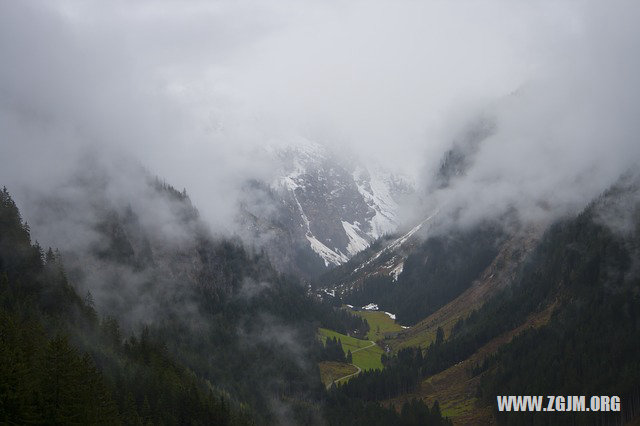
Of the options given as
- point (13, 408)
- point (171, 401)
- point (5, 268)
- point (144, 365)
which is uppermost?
point (5, 268)

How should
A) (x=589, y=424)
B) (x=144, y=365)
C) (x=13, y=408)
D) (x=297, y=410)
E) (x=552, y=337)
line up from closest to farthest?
(x=13, y=408) → (x=144, y=365) → (x=589, y=424) → (x=297, y=410) → (x=552, y=337)

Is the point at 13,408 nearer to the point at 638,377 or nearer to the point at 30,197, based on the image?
the point at 638,377

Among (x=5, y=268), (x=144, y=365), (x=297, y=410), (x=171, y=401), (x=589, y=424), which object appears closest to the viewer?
(x=171, y=401)

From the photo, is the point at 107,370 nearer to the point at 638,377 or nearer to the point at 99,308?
the point at 99,308

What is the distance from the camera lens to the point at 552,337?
194 m

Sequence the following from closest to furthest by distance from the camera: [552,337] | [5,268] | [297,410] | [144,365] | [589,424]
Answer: [144,365] < [5,268] < [589,424] < [297,410] < [552,337]

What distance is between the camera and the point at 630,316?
180375 millimetres

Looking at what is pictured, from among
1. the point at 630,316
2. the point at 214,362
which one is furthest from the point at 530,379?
the point at 214,362

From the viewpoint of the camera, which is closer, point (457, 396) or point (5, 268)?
point (5, 268)

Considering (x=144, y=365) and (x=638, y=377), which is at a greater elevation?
(x=638, y=377)

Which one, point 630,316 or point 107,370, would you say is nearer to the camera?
point 107,370

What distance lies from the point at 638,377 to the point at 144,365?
122344mm

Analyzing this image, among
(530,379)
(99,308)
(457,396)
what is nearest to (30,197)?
(99,308)

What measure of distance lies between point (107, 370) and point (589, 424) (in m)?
116
